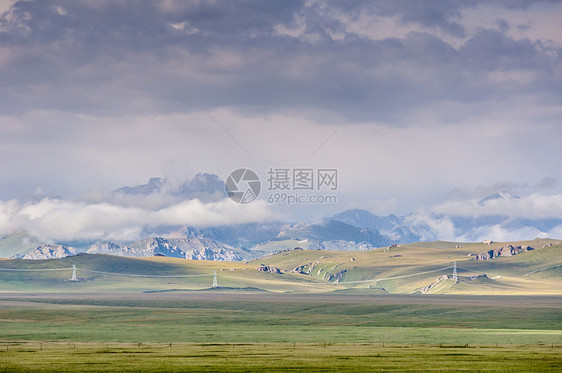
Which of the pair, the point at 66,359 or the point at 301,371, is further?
the point at 66,359

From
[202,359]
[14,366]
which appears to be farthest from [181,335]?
[14,366]

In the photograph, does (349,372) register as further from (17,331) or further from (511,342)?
(17,331)

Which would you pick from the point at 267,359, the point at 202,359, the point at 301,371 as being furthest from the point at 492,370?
the point at 202,359

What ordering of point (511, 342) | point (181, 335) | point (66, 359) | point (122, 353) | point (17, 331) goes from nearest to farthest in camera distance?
point (66, 359) < point (122, 353) < point (511, 342) < point (181, 335) < point (17, 331)

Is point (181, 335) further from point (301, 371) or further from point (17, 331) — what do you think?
point (301, 371)

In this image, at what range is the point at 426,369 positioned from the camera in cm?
8050

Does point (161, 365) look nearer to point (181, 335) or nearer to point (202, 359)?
point (202, 359)

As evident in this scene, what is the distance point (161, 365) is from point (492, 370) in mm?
39645

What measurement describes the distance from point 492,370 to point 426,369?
7.60 metres

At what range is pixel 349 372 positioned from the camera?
78.3 metres

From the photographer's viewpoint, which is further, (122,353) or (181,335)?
(181,335)

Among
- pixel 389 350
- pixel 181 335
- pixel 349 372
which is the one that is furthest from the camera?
pixel 181 335

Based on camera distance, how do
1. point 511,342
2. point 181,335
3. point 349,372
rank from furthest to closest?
point 181,335 < point 511,342 < point 349,372

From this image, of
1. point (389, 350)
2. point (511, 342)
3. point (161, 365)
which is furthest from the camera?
point (511, 342)
